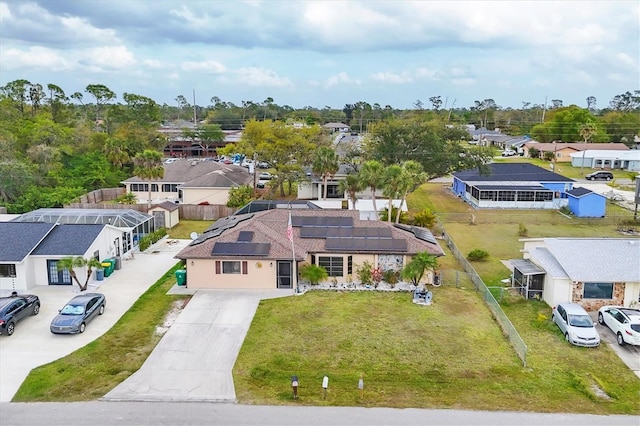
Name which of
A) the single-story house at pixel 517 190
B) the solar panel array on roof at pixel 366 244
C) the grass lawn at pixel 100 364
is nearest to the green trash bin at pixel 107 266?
the grass lawn at pixel 100 364

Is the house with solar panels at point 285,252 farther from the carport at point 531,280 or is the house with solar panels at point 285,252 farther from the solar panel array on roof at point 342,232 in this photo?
the carport at point 531,280

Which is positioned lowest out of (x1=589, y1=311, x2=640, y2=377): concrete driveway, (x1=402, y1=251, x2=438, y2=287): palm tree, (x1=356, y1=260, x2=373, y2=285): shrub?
(x1=589, y1=311, x2=640, y2=377): concrete driveway

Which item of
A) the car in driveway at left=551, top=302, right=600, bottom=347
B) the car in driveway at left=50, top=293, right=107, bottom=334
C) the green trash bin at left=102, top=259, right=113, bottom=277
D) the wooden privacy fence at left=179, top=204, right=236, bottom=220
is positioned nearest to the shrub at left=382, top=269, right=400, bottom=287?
the car in driveway at left=551, top=302, right=600, bottom=347

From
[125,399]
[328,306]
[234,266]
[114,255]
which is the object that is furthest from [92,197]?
[125,399]

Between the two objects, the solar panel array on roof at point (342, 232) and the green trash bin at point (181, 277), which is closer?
the green trash bin at point (181, 277)

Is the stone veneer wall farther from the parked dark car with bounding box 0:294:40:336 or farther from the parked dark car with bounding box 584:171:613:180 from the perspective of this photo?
the parked dark car with bounding box 584:171:613:180

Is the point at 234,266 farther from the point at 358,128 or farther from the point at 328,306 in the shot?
the point at 358,128

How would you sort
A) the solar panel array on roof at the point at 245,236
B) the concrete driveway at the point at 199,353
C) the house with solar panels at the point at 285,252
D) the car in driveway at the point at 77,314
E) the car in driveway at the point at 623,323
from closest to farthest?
the concrete driveway at the point at 199,353 < the car in driveway at the point at 623,323 < the car in driveway at the point at 77,314 < the house with solar panels at the point at 285,252 < the solar panel array on roof at the point at 245,236
